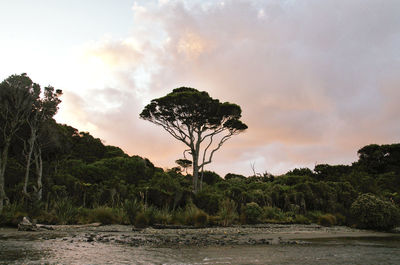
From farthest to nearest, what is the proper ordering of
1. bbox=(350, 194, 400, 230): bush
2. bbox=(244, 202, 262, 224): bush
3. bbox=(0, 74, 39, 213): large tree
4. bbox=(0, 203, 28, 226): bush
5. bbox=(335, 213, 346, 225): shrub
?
bbox=(0, 74, 39, 213): large tree
bbox=(335, 213, 346, 225): shrub
bbox=(244, 202, 262, 224): bush
bbox=(350, 194, 400, 230): bush
bbox=(0, 203, 28, 226): bush

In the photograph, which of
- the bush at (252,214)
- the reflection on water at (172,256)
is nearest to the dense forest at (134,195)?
the bush at (252,214)

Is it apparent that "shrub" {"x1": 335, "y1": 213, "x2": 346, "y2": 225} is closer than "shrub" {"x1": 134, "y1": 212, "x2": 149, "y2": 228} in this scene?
No

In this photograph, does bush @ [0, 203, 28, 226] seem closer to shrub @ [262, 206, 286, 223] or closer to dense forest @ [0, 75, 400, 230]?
dense forest @ [0, 75, 400, 230]

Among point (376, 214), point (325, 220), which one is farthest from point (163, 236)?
point (325, 220)

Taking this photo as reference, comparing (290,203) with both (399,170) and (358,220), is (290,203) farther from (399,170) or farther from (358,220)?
(399,170)

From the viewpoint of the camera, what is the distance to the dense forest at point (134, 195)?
15828 millimetres

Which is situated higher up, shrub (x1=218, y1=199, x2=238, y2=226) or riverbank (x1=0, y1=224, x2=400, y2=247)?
shrub (x1=218, y1=199, x2=238, y2=226)

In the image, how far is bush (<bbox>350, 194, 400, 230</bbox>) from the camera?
15.8m

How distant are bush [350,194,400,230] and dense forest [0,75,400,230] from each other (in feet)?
0.14

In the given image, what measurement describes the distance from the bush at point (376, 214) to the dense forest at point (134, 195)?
4cm

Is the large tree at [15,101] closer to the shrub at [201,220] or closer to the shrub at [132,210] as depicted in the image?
the shrub at [132,210]

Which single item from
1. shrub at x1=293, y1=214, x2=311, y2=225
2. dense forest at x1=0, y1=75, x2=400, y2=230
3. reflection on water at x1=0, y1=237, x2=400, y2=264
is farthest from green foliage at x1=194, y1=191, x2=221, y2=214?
reflection on water at x1=0, y1=237, x2=400, y2=264

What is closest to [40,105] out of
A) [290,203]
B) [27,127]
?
[27,127]

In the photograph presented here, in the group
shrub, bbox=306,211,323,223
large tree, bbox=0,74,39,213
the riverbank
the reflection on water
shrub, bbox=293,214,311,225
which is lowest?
the reflection on water
